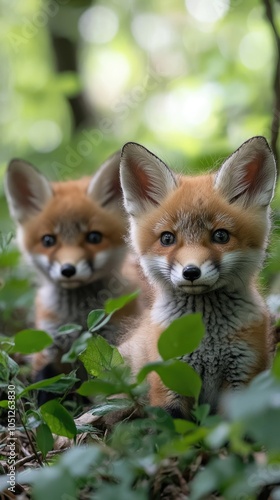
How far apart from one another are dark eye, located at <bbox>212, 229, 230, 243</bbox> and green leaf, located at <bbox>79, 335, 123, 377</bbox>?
568 mm

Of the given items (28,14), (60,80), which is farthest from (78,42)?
(60,80)

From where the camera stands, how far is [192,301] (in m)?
2.71

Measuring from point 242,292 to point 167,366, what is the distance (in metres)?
0.82

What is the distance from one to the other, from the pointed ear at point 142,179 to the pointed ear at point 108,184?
133 centimetres

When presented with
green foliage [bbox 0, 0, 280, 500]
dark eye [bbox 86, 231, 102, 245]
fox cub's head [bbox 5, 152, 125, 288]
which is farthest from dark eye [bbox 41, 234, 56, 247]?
green foliage [bbox 0, 0, 280, 500]

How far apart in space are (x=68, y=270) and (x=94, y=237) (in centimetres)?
34

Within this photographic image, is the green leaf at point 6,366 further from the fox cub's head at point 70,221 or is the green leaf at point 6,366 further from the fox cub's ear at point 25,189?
the fox cub's ear at point 25,189

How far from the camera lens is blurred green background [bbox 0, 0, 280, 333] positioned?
6.45 meters

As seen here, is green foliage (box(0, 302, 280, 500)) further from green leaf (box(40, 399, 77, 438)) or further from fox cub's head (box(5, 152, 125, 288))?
fox cub's head (box(5, 152, 125, 288))

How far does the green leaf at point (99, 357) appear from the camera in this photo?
7.79ft

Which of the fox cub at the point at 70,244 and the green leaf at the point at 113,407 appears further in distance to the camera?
the fox cub at the point at 70,244

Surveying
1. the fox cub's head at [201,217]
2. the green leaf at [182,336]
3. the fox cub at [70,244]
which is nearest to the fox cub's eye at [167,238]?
the fox cub's head at [201,217]

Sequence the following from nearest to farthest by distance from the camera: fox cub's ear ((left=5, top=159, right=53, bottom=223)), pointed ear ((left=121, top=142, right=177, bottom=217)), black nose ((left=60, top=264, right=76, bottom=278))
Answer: pointed ear ((left=121, top=142, right=177, bottom=217)), black nose ((left=60, top=264, right=76, bottom=278)), fox cub's ear ((left=5, top=159, right=53, bottom=223))

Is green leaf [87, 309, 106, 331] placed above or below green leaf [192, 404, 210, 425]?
above
